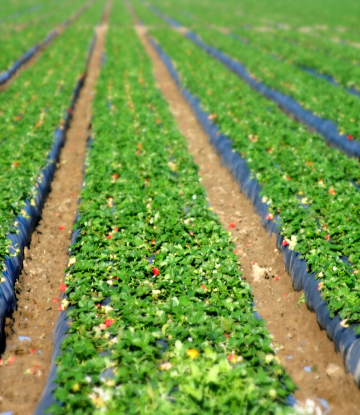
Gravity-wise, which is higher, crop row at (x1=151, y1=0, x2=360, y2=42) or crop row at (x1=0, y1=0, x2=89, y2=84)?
crop row at (x1=151, y1=0, x2=360, y2=42)

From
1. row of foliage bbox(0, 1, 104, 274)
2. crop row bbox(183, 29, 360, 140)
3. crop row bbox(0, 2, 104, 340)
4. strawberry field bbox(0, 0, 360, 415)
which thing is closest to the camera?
strawberry field bbox(0, 0, 360, 415)

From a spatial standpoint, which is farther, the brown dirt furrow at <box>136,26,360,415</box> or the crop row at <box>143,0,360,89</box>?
the crop row at <box>143,0,360,89</box>

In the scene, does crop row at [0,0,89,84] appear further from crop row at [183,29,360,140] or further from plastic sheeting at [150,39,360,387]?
plastic sheeting at [150,39,360,387]

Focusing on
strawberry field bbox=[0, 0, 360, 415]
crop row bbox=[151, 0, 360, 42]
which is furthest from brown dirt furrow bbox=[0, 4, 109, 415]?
crop row bbox=[151, 0, 360, 42]

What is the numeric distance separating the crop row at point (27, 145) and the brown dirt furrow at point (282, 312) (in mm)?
4134

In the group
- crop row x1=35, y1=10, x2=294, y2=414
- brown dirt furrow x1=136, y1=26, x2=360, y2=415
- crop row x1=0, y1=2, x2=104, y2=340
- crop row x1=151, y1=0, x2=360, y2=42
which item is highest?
crop row x1=151, y1=0, x2=360, y2=42

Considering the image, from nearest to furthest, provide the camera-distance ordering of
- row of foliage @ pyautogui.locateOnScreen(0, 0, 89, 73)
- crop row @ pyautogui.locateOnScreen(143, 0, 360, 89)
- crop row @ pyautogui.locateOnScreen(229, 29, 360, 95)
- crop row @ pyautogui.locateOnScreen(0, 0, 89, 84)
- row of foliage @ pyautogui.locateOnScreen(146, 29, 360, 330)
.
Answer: row of foliage @ pyautogui.locateOnScreen(146, 29, 360, 330), crop row @ pyautogui.locateOnScreen(229, 29, 360, 95), crop row @ pyautogui.locateOnScreen(143, 0, 360, 89), crop row @ pyautogui.locateOnScreen(0, 0, 89, 84), row of foliage @ pyautogui.locateOnScreen(0, 0, 89, 73)

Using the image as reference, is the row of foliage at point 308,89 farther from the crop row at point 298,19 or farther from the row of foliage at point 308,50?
the crop row at point 298,19

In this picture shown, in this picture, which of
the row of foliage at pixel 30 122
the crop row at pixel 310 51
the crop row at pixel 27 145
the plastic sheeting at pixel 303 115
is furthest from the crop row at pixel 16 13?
the plastic sheeting at pixel 303 115

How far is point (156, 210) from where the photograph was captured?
7520 millimetres

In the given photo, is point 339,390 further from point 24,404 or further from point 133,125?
point 133,125

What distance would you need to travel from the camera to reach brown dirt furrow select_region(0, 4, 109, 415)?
4871 mm

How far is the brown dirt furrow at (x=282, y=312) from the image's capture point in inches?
186

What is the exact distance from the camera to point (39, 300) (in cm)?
636
